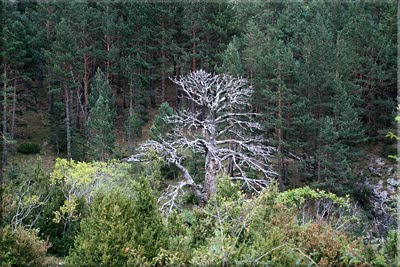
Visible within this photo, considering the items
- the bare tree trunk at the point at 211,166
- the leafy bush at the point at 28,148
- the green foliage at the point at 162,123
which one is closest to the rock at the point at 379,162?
the green foliage at the point at 162,123

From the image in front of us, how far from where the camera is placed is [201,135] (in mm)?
20484

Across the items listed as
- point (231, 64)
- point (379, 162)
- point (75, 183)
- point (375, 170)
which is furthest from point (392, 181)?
point (75, 183)

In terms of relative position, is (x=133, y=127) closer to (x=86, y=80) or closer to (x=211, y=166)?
(x=86, y=80)

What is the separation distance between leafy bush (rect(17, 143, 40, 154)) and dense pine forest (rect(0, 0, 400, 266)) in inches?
4.0

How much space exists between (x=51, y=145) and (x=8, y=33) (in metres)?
8.14

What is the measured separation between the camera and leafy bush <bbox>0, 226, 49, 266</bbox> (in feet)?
26.6

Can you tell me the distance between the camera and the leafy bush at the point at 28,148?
2653 centimetres

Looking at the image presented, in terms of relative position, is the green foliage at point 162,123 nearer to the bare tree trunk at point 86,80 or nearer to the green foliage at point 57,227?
the bare tree trunk at point 86,80

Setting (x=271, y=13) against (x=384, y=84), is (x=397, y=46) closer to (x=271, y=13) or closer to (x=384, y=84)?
(x=384, y=84)

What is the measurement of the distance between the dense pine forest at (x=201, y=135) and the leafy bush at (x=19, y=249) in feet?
0.10

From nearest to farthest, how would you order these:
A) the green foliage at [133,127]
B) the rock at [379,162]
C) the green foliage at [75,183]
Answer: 1. the green foliage at [75,183]
2. the rock at [379,162]
3. the green foliage at [133,127]

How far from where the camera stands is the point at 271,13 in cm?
3070

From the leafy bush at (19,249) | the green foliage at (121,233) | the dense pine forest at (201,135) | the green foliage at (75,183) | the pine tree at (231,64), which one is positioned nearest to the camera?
the green foliage at (121,233)

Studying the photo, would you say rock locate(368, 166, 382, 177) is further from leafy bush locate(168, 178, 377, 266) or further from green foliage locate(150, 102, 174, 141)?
Answer: leafy bush locate(168, 178, 377, 266)
